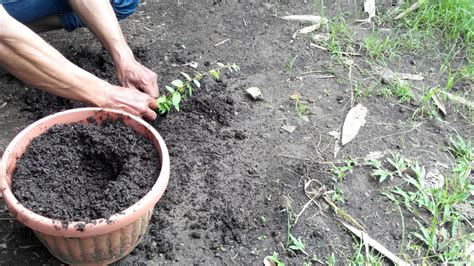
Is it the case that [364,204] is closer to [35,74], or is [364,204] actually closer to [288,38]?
[288,38]

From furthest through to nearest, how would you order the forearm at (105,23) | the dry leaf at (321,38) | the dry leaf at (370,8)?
the dry leaf at (370,8) < the dry leaf at (321,38) < the forearm at (105,23)

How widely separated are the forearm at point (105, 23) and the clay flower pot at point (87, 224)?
50 centimetres

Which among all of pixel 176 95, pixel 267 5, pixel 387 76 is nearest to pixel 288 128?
pixel 176 95

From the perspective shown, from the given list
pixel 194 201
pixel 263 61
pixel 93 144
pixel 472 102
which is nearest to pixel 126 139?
pixel 93 144

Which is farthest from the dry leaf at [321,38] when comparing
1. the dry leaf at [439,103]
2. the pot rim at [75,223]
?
the pot rim at [75,223]

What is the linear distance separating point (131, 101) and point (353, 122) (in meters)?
1.18

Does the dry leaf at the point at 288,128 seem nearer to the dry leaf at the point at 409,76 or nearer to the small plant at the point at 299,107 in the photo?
the small plant at the point at 299,107

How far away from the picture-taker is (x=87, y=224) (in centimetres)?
173

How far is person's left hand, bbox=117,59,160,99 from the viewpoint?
2508 mm

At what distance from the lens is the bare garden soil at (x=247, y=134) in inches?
86.6

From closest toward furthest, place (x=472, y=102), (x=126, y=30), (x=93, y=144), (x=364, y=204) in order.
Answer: (x=93, y=144) < (x=364, y=204) < (x=472, y=102) < (x=126, y=30)

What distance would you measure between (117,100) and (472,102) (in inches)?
78.5

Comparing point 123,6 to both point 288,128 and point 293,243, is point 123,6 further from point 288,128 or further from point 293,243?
point 293,243

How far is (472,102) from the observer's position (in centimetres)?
300
